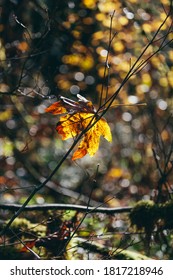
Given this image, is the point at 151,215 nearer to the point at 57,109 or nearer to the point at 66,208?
the point at 66,208

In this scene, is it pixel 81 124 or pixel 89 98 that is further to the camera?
pixel 89 98

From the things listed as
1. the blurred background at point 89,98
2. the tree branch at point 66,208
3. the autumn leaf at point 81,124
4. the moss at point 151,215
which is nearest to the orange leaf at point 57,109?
the autumn leaf at point 81,124

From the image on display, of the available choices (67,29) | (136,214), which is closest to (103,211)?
(136,214)

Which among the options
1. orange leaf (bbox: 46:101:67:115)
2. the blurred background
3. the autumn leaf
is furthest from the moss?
the blurred background

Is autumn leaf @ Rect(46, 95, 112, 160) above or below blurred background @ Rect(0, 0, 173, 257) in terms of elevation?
below

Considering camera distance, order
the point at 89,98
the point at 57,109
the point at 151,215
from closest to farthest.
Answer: the point at 57,109 < the point at 151,215 < the point at 89,98

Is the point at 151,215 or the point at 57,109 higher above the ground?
the point at 57,109

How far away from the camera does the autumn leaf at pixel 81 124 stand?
299 cm

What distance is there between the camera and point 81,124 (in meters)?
3.11

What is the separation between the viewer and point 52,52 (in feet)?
29.3

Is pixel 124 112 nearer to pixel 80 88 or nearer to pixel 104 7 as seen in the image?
pixel 80 88

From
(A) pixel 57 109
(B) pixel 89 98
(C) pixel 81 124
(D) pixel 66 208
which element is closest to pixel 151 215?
(D) pixel 66 208

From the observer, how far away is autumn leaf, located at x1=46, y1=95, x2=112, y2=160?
9.80ft

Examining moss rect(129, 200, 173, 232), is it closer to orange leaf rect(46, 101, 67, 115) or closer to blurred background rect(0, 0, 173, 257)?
orange leaf rect(46, 101, 67, 115)
